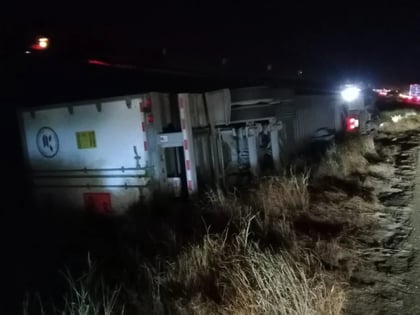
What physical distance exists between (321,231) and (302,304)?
2485mm

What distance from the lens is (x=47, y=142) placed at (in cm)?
1052

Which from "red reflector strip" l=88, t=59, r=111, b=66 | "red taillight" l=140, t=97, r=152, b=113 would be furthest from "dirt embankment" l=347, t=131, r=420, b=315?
"red reflector strip" l=88, t=59, r=111, b=66

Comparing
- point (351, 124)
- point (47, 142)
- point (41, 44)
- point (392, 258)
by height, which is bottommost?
point (392, 258)

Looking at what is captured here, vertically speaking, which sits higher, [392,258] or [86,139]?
[86,139]

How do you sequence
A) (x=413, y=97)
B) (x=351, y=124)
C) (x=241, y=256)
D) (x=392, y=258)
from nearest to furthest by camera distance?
(x=241, y=256) < (x=392, y=258) < (x=351, y=124) < (x=413, y=97)

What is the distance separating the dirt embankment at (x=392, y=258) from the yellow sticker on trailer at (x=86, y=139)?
5.16 meters

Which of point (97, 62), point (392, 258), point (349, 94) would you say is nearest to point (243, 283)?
point (392, 258)

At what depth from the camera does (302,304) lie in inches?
151

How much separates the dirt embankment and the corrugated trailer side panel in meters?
4.25

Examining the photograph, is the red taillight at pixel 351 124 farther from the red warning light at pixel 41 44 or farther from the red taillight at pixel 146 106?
the red warning light at pixel 41 44

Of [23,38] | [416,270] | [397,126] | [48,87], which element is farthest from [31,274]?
[397,126]

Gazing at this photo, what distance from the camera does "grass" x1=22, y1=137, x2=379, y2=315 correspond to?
4090mm

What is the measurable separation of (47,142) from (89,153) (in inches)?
47.3

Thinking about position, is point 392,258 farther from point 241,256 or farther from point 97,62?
point 97,62
